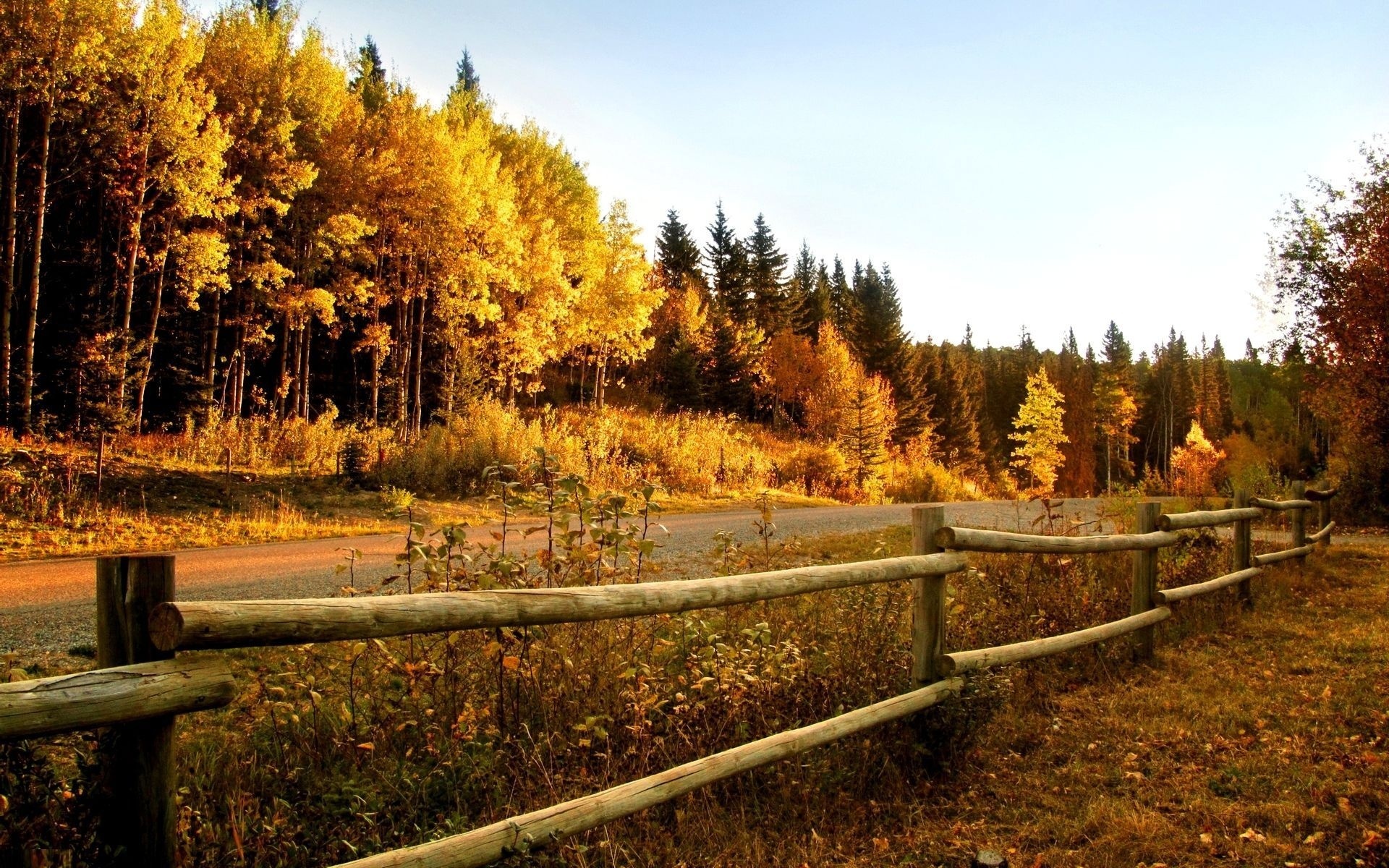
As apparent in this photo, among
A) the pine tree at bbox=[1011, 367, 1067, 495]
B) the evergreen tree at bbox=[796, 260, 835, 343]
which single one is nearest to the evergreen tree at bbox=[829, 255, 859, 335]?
the evergreen tree at bbox=[796, 260, 835, 343]

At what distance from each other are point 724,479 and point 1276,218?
18512 millimetres

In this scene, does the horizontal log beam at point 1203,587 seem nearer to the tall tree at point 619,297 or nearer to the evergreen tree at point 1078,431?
the tall tree at point 619,297

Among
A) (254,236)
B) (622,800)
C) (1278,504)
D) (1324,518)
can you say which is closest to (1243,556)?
(1278,504)

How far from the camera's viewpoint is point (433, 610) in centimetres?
247

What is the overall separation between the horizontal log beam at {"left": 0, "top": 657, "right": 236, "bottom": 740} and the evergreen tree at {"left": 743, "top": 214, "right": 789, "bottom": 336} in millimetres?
48284

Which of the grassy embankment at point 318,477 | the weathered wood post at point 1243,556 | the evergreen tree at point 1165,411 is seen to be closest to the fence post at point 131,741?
the grassy embankment at point 318,477

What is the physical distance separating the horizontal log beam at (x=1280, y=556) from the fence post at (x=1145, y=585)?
2771mm

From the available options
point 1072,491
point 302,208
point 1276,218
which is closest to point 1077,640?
point 302,208

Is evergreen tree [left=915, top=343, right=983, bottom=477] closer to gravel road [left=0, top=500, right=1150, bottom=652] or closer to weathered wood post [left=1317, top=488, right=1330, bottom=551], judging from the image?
weathered wood post [left=1317, top=488, right=1330, bottom=551]

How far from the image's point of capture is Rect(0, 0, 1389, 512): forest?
1507 cm

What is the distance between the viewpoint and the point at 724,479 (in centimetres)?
2019

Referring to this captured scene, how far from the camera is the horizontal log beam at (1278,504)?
338 inches

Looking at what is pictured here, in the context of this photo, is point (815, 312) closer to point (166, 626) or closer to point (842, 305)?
point (842, 305)

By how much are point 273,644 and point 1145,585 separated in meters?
6.41
